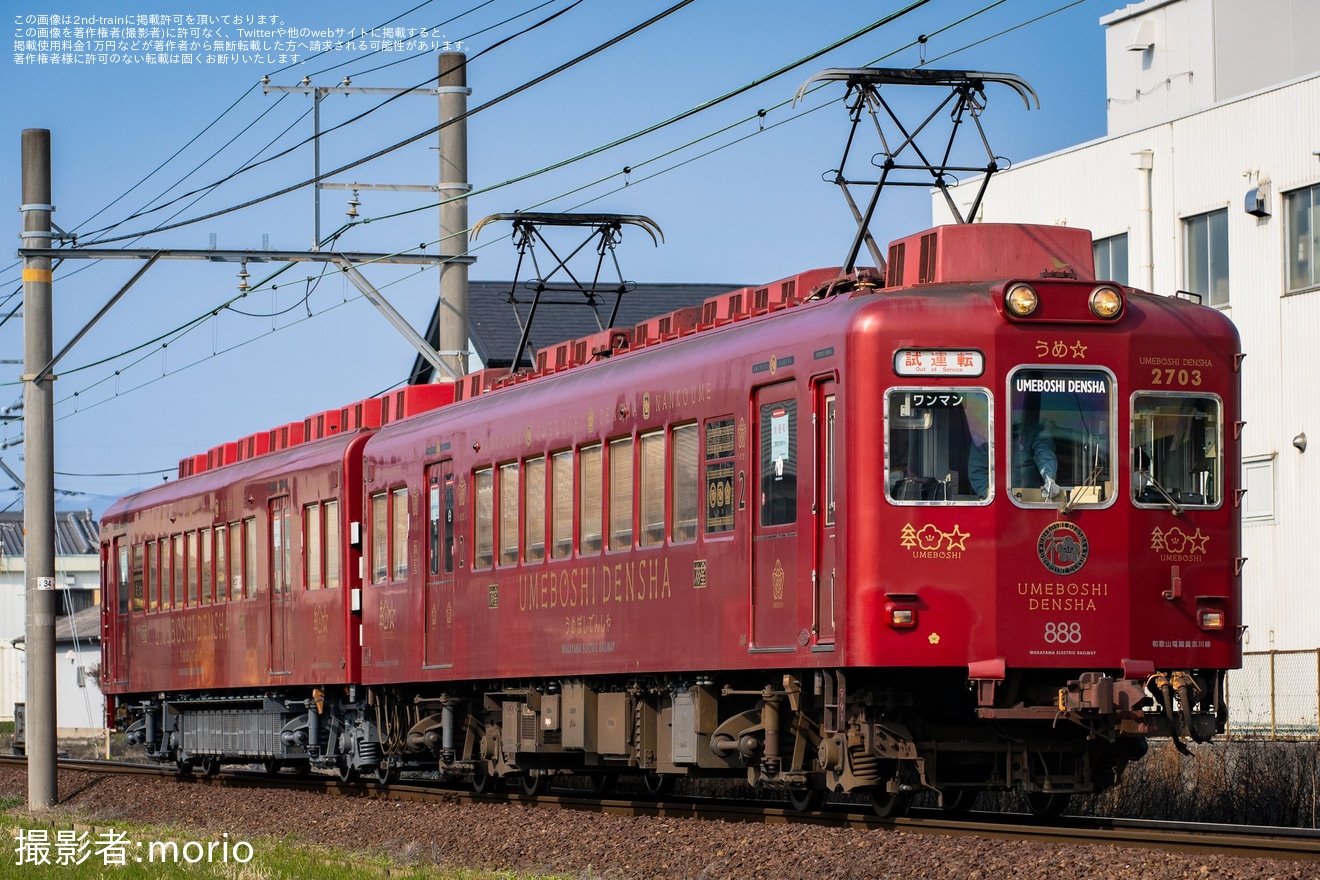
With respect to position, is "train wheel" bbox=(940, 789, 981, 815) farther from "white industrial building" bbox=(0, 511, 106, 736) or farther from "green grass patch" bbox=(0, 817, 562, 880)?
"white industrial building" bbox=(0, 511, 106, 736)

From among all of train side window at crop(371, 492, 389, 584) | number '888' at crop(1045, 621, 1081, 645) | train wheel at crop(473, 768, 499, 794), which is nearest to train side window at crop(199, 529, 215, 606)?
train side window at crop(371, 492, 389, 584)

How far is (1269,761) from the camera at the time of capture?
16453 millimetres

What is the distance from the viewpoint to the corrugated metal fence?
25.6m

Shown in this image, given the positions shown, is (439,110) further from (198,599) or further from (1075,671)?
(1075,671)

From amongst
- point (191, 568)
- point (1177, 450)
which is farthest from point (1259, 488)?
point (1177, 450)

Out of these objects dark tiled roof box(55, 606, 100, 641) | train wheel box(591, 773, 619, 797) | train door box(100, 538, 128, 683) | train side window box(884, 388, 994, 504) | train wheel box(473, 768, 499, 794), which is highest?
train side window box(884, 388, 994, 504)

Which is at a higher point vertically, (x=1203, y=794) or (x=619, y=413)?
(x=619, y=413)

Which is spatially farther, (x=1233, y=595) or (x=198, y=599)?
(x=198, y=599)

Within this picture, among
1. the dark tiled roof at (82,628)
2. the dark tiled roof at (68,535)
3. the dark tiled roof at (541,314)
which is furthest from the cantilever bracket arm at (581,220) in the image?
the dark tiled roof at (68,535)

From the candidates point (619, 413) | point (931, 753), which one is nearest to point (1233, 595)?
point (931, 753)

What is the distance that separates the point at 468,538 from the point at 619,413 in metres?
3.12

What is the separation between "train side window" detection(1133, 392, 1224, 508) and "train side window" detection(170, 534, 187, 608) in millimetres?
16383

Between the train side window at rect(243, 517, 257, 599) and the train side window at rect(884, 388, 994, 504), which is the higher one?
the train side window at rect(884, 388, 994, 504)

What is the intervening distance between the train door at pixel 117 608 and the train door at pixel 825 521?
1829 centimetres
